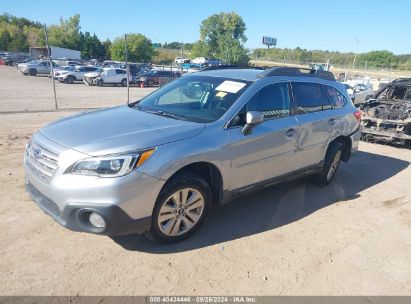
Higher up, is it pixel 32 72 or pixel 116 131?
pixel 116 131

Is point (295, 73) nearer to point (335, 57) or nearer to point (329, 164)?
point (329, 164)

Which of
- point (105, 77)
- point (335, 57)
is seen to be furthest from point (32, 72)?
point (335, 57)

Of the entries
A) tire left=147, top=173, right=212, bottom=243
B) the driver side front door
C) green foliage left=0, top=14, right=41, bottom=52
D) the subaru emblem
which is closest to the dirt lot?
tire left=147, top=173, right=212, bottom=243

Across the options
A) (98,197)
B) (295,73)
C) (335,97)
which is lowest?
(98,197)

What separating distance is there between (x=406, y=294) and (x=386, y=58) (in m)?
108

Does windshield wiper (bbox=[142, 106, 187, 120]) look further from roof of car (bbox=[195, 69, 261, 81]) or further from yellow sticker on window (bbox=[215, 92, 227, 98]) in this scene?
roof of car (bbox=[195, 69, 261, 81])

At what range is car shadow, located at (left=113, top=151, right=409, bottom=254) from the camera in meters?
3.79

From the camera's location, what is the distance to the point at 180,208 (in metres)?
3.64

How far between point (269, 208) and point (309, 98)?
1.66 metres

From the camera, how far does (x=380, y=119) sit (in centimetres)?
961

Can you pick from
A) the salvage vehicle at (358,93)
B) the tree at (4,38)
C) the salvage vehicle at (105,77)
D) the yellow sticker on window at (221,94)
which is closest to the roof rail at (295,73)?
the yellow sticker on window at (221,94)

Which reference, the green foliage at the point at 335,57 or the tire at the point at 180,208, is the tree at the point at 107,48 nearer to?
the green foliage at the point at 335,57

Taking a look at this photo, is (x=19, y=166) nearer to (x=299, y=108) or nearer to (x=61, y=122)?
(x=61, y=122)

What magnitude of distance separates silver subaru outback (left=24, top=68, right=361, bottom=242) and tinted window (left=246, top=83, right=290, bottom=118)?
13mm
